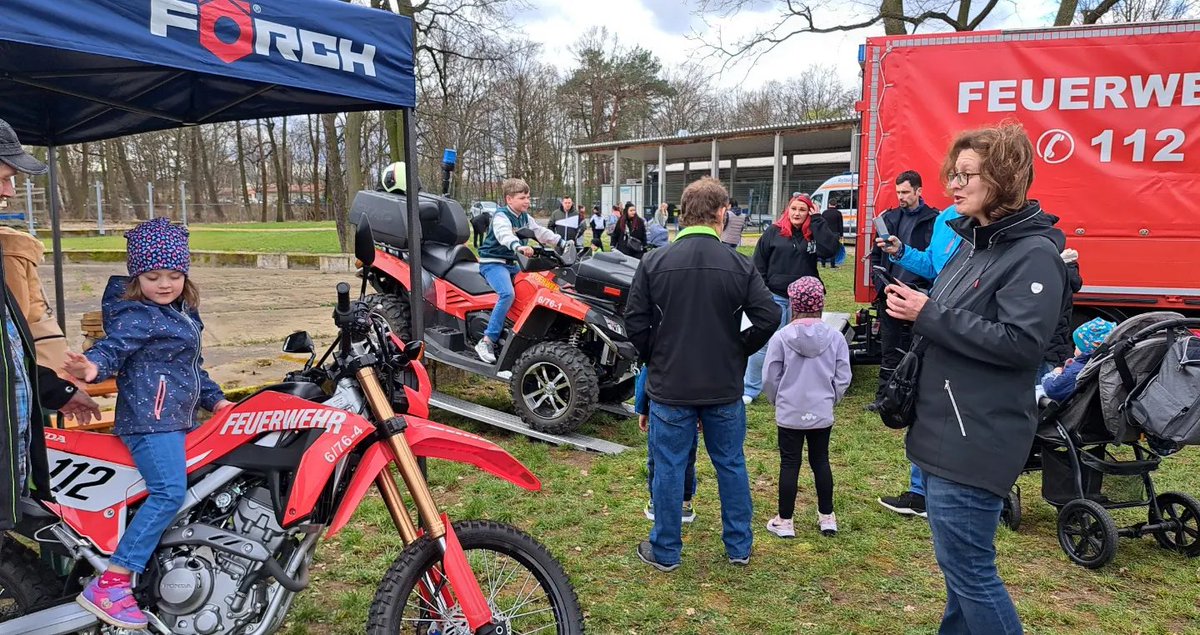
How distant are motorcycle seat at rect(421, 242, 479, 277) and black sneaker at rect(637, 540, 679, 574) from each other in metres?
3.25

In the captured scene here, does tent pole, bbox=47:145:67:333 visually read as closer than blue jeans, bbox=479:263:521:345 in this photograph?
Yes

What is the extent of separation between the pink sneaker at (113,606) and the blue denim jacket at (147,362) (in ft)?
1.64

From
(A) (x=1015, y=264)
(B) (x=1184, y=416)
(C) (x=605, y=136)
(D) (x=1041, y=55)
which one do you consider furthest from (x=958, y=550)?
(C) (x=605, y=136)

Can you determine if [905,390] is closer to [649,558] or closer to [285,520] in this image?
[649,558]

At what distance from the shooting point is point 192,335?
2756mm

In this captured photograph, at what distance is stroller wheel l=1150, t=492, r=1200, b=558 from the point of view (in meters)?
3.97

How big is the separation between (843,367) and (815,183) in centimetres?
3548

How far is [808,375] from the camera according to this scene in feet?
13.6

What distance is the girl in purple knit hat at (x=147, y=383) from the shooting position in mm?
2531

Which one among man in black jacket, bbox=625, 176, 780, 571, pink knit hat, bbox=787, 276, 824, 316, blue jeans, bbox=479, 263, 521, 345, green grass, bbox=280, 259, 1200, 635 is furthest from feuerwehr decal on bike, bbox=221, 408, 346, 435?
blue jeans, bbox=479, 263, 521, 345

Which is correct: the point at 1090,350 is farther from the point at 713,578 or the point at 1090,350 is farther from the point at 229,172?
the point at 229,172

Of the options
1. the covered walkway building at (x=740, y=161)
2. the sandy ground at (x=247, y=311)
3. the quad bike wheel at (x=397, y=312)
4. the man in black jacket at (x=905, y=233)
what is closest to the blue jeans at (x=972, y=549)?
the man in black jacket at (x=905, y=233)

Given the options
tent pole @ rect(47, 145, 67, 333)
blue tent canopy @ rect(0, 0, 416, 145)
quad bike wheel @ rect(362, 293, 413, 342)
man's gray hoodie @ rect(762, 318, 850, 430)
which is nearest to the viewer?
blue tent canopy @ rect(0, 0, 416, 145)

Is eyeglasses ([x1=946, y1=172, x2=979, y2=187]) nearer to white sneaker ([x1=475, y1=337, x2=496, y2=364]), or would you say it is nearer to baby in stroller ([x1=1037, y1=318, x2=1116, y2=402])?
baby in stroller ([x1=1037, y1=318, x2=1116, y2=402])
